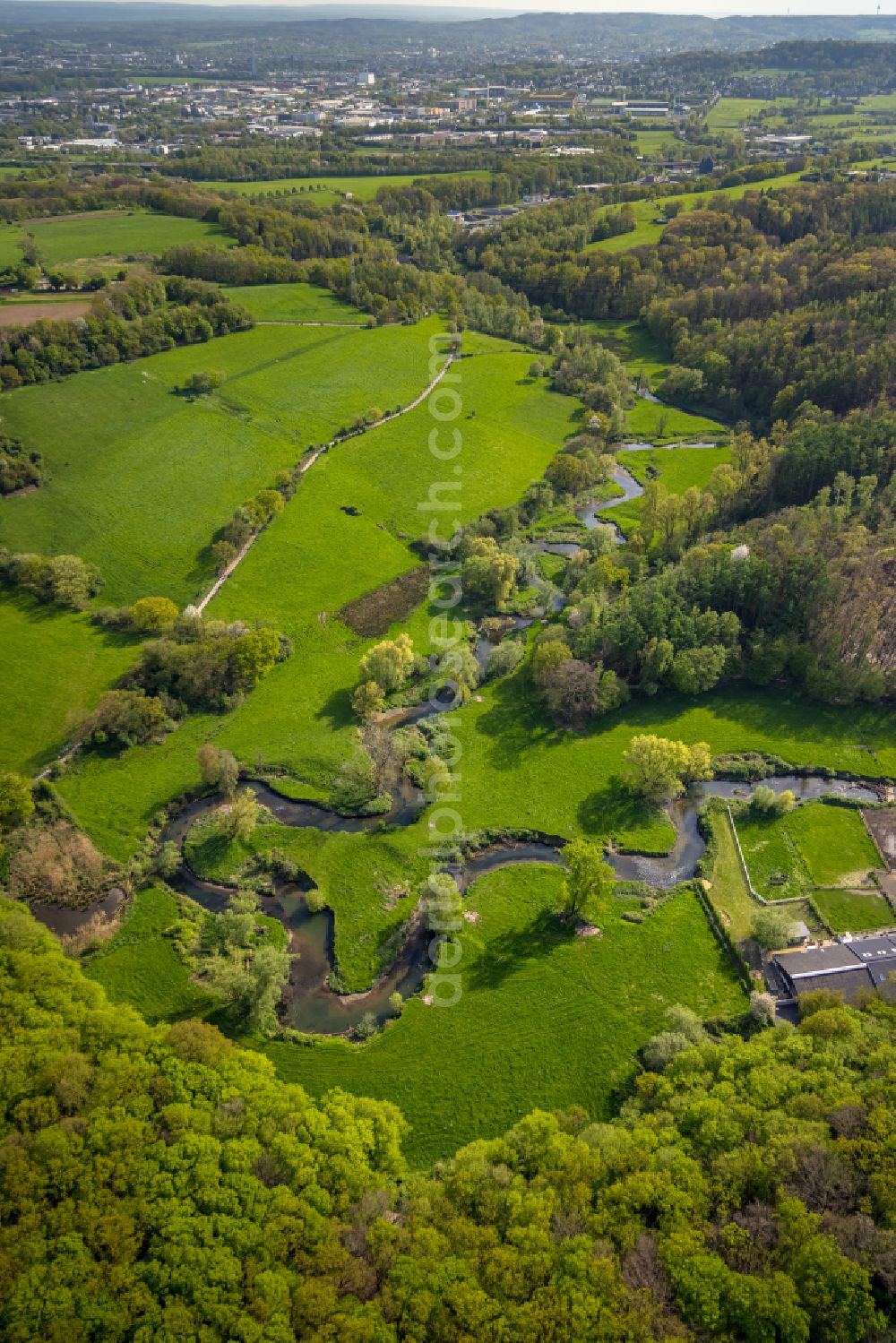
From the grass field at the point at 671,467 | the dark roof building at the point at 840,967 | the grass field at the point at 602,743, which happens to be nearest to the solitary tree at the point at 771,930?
the dark roof building at the point at 840,967

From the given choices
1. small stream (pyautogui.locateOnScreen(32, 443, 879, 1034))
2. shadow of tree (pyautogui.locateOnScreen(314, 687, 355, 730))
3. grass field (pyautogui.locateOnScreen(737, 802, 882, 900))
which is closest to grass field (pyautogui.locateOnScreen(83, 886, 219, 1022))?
small stream (pyautogui.locateOnScreen(32, 443, 879, 1034))

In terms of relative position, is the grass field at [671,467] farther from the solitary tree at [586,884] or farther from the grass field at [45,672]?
the grass field at [45,672]

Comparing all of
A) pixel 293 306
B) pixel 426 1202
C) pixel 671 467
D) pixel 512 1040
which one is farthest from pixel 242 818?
pixel 293 306

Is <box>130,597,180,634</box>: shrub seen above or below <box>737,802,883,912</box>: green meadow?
above

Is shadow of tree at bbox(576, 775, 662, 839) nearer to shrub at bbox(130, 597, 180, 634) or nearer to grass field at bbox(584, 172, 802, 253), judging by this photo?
shrub at bbox(130, 597, 180, 634)

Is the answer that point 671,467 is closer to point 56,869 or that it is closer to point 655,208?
point 56,869

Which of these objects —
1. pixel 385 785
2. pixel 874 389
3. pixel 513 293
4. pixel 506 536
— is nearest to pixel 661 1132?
pixel 385 785

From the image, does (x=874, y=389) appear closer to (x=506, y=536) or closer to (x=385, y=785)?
(x=506, y=536)
